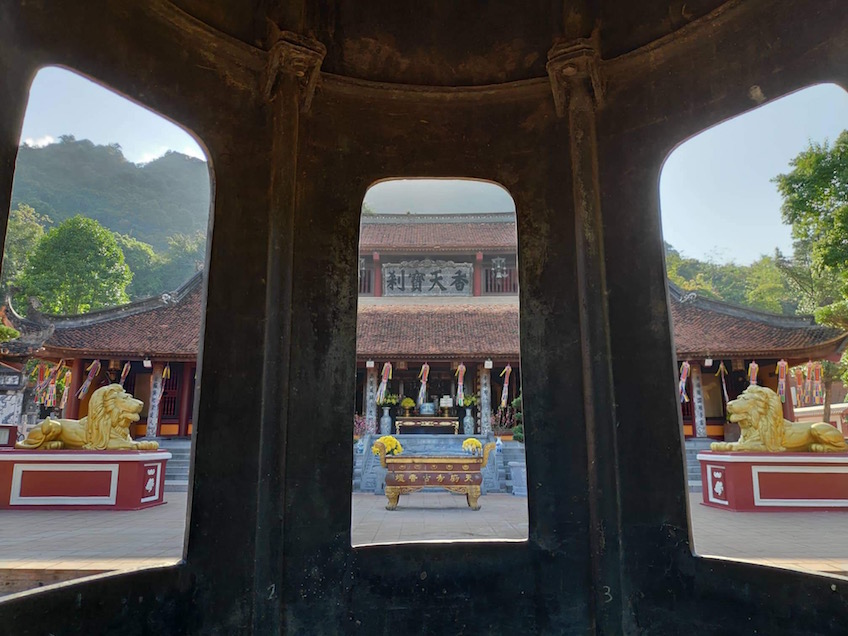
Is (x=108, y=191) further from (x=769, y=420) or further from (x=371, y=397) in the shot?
(x=769, y=420)

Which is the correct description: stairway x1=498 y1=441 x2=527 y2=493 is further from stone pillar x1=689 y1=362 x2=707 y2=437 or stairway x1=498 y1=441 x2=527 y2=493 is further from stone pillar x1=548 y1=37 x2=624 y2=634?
stone pillar x1=548 y1=37 x2=624 y2=634

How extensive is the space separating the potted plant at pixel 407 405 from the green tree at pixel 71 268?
71.8 ft

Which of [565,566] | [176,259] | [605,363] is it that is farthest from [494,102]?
[176,259]

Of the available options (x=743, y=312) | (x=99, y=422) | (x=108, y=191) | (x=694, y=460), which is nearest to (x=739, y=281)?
(x=743, y=312)

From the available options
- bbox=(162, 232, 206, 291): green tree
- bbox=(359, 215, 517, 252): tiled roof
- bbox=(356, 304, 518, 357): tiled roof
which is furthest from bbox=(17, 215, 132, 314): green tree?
bbox=(356, 304, 518, 357): tiled roof

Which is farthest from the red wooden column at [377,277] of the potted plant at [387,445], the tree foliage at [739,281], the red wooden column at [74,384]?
the tree foliage at [739,281]

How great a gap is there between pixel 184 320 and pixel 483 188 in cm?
2769

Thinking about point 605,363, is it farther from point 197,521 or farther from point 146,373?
point 146,373

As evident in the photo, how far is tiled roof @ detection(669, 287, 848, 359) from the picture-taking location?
52.3ft

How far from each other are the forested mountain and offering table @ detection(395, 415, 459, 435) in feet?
145

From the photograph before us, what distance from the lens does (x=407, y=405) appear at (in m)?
18.2

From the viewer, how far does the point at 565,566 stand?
353 cm

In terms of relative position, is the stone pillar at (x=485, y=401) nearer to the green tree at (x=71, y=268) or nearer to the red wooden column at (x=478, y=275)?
the red wooden column at (x=478, y=275)

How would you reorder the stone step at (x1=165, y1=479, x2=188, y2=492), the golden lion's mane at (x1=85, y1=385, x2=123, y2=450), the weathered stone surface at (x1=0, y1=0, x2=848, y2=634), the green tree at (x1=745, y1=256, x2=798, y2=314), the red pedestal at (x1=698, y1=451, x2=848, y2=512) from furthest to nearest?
the green tree at (x1=745, y1=256, x2=798, y2=314) → the stone step at (x1=165, y1=479, x2=188, y2=492) → the golden lion's mane at (x1=85, y1=385, x2=123, y2=450) → the red pedestal at (x1=698, y1=451, x2=848, y2=512) → the weathered stone surface at (x1=0, y1=0, x2=848, y2=634)
